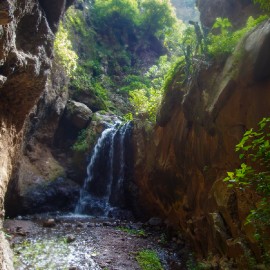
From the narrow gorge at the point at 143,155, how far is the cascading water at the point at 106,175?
0.05 m

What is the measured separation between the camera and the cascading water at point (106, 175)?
1422 cm

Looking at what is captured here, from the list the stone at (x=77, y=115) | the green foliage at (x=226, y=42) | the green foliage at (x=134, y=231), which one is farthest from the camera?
the stone at (x=77, y=115)

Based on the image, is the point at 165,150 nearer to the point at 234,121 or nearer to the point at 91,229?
the point at 91,229

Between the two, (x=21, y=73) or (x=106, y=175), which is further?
(x=106, y=175)

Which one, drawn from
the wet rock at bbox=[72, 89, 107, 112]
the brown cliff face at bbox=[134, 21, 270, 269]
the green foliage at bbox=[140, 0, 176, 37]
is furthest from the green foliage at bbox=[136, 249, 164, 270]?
the green foliage at bbox=[140, 0, 176, 37]

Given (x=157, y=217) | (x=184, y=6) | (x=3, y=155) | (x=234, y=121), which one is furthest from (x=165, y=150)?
(x=184, y=6)

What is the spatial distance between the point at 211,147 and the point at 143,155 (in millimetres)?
5756

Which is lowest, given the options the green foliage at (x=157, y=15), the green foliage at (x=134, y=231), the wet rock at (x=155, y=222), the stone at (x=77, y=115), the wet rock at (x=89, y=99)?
the green foliage at (x=134, y=231)

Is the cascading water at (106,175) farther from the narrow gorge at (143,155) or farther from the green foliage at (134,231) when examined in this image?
the green foliage at (134,231)

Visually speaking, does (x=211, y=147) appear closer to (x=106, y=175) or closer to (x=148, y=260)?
(x=148, y=260)

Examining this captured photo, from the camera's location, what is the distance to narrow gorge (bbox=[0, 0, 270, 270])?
5.86 meters

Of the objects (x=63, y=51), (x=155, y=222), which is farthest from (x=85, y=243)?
(x=63, y=51)

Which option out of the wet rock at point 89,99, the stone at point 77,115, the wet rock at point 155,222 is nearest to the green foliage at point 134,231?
the wet rock at point 155,222

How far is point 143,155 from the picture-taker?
43.4ft
